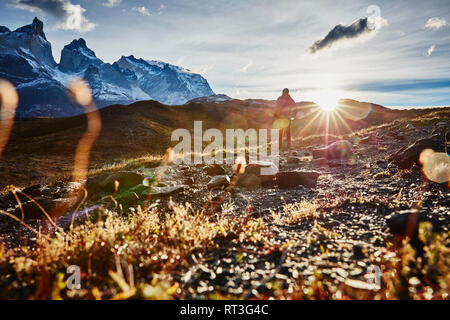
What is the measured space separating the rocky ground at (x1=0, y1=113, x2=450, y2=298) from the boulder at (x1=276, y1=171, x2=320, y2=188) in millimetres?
35

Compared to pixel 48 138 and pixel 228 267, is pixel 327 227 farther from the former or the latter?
pixel 48 138

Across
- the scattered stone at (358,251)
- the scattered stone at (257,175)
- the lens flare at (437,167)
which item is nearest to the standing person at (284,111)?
the scattered stone at (257,175)

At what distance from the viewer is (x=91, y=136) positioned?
4897cm

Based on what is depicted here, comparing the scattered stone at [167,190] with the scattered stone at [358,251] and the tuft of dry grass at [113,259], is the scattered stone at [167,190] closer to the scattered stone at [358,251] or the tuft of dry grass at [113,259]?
the tuft of dry grass at [113,259]

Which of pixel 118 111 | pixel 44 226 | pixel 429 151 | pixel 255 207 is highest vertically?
pixel 118 111

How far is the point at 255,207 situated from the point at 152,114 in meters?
78.1

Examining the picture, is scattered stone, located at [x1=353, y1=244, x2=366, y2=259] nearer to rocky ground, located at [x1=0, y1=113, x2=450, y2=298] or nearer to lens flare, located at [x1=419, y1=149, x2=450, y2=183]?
rocky ground, located at [x1=0, y1=113, x2=450, y2=298]

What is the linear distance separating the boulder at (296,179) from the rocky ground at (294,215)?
3 cm

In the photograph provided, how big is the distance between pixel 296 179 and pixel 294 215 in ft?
14.6

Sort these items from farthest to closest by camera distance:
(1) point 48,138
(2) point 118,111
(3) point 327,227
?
1. (2) point 118,111
2. (1) point 48,138
3. (3) point 327,227

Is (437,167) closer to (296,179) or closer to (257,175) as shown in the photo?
(296,179)

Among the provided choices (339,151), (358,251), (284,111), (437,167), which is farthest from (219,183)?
(284,111)

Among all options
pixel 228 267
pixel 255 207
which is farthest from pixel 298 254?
pixel 255 207
